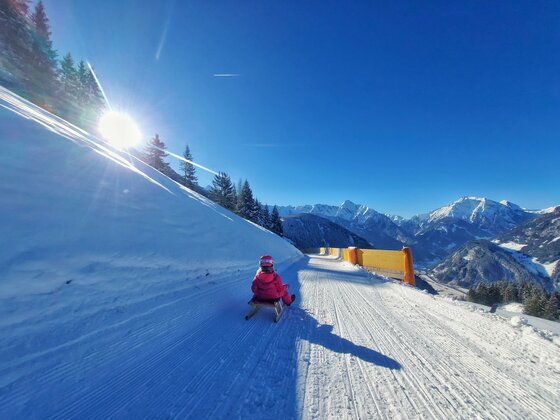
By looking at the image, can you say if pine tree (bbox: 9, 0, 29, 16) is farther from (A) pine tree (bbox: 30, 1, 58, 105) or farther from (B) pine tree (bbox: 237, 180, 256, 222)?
(B) pine tree (bbox: 237, 180, 256, 222)

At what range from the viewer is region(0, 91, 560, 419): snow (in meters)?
2.50

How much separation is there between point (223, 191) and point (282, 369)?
3712cm

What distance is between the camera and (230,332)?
4203 mm

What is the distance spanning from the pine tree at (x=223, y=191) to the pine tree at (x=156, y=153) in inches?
345

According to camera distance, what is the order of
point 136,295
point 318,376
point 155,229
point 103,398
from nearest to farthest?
point 103,398
point 318,376
point 136,295
point 155,229

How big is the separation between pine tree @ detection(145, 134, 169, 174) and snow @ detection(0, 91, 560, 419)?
34126 mm

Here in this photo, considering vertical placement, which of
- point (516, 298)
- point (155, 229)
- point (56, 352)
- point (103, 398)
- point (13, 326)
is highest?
point (155, 229)

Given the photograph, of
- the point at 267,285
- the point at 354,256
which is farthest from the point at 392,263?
the point at 267,285

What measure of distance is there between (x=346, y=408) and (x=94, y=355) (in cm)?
313

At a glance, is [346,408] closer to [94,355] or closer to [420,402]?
[420,402]

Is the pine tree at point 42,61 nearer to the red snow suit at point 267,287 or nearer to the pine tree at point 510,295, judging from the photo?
the red snow suit at point 267,287

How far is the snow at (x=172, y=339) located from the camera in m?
2.50

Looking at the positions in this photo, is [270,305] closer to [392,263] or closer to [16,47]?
[392,263]

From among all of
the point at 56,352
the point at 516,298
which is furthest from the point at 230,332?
the point at 516,298
